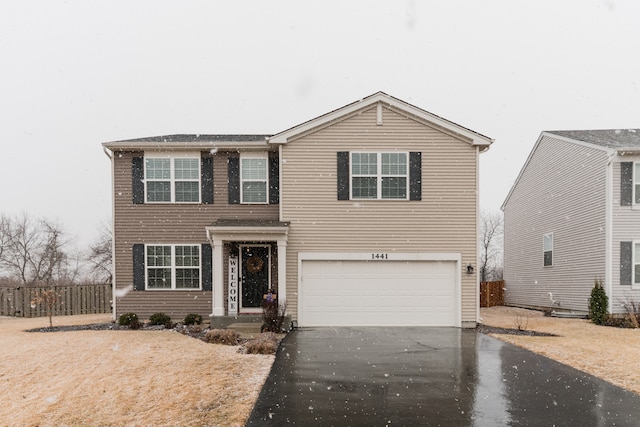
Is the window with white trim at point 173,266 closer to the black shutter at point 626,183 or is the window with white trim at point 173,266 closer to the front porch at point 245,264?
the front porch at point 245,264

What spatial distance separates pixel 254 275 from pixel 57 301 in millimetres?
9679

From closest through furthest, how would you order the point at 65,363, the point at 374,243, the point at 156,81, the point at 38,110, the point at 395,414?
the point at 395,414 → the point at 65,363 → the point at 374,243 → the point at 38,110 → the point at 156,81

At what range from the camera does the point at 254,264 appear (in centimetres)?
1519

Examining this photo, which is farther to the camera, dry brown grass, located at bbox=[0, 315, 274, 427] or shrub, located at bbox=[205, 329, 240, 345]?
shrub, located at bbox=[205, 329, 240, 345]

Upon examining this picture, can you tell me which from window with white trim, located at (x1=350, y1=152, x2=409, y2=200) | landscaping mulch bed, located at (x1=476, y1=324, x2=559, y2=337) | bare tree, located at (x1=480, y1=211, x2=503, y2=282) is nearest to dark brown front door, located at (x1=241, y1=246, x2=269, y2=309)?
window with white trim, located at (x1=350, y1=152, x2=409, y2=200)

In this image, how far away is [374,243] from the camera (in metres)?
14.7

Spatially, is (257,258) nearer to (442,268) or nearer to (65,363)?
(442,268)

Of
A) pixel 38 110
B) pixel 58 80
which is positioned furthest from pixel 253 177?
pixel 38 110

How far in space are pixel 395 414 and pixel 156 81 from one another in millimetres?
206558

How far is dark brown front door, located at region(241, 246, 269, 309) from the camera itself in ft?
49.7

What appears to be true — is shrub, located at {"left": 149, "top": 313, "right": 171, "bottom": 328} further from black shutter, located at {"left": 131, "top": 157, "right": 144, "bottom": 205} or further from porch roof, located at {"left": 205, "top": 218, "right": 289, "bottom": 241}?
black shutter, located at {"left": 131, "top": 157, "right": 144, "bottom": 205}

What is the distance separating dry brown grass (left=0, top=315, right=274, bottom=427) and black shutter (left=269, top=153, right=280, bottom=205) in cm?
524

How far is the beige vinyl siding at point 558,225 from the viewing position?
16.9 m

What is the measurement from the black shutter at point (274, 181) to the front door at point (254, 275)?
4.96 feet
